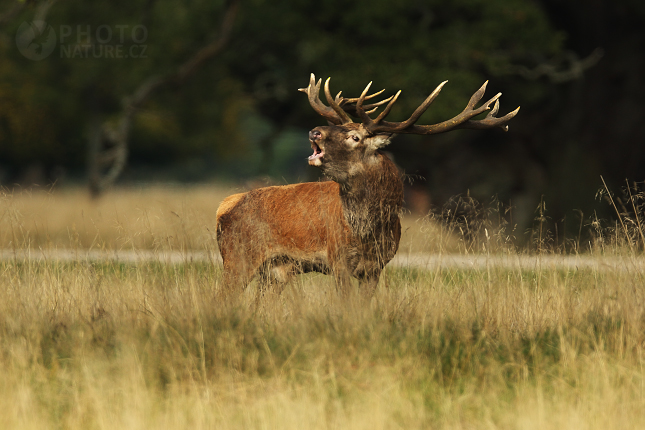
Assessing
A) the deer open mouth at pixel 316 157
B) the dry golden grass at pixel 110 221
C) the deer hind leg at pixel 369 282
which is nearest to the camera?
the deer open mouth at pixel 316 157

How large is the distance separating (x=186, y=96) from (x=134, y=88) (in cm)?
230

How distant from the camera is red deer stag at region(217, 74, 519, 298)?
6012 millimetres

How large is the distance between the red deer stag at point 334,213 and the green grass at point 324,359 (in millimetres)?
280

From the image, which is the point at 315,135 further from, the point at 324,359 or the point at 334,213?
the point at 324,359

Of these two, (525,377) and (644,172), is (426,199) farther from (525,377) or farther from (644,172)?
(525,377)

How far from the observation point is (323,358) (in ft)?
15.4

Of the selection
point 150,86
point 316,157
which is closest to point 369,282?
point 316,157

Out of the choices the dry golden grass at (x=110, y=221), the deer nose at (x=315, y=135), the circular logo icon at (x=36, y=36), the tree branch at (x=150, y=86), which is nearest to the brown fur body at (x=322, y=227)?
the deer nose at (x=315, y=135)

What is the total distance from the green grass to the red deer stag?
0.28 m

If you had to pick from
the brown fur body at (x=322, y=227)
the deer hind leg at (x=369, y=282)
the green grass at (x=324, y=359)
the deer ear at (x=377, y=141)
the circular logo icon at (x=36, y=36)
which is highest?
the circular logo icon at (x=36, y=36)

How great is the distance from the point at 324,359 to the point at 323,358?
9cm

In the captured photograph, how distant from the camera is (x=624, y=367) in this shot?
4809 millimetres

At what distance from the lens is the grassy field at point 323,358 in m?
4.22

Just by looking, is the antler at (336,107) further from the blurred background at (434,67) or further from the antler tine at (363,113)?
the blurred background at (434,67)
